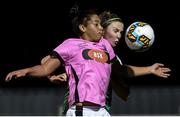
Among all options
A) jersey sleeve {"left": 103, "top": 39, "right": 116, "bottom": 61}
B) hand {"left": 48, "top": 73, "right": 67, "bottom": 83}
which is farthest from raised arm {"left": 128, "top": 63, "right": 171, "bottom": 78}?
hand {"left": 48, "top": 73, "right": 67, "bottom": 83}

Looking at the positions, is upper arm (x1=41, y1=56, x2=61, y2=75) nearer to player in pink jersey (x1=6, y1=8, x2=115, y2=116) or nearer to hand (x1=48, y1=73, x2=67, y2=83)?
player in pink jersey (x1=6, y1=8, x2=115, y2=116)

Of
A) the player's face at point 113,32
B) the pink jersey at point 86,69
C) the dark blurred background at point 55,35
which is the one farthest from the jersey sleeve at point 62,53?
the dark blurred background at point 55,35

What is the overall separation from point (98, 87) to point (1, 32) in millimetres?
13835

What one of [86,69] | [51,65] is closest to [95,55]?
[86,69]

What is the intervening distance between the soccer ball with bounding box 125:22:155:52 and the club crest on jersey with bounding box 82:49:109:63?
2.59ft

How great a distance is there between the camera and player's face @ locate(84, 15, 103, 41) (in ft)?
Answer: 21.6

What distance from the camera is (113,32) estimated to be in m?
7.04

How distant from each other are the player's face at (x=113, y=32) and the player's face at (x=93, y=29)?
413 millimetres

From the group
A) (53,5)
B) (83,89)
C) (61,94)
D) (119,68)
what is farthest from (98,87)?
(53,5)

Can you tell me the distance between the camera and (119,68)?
6918 millimetres

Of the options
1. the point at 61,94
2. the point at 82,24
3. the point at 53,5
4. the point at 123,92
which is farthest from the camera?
the point at 53,5

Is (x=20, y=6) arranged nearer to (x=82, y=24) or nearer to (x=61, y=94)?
(x=61, y=94)

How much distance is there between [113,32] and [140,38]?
0.38 meters

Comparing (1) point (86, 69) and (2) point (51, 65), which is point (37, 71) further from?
(1) point (86, 69)
